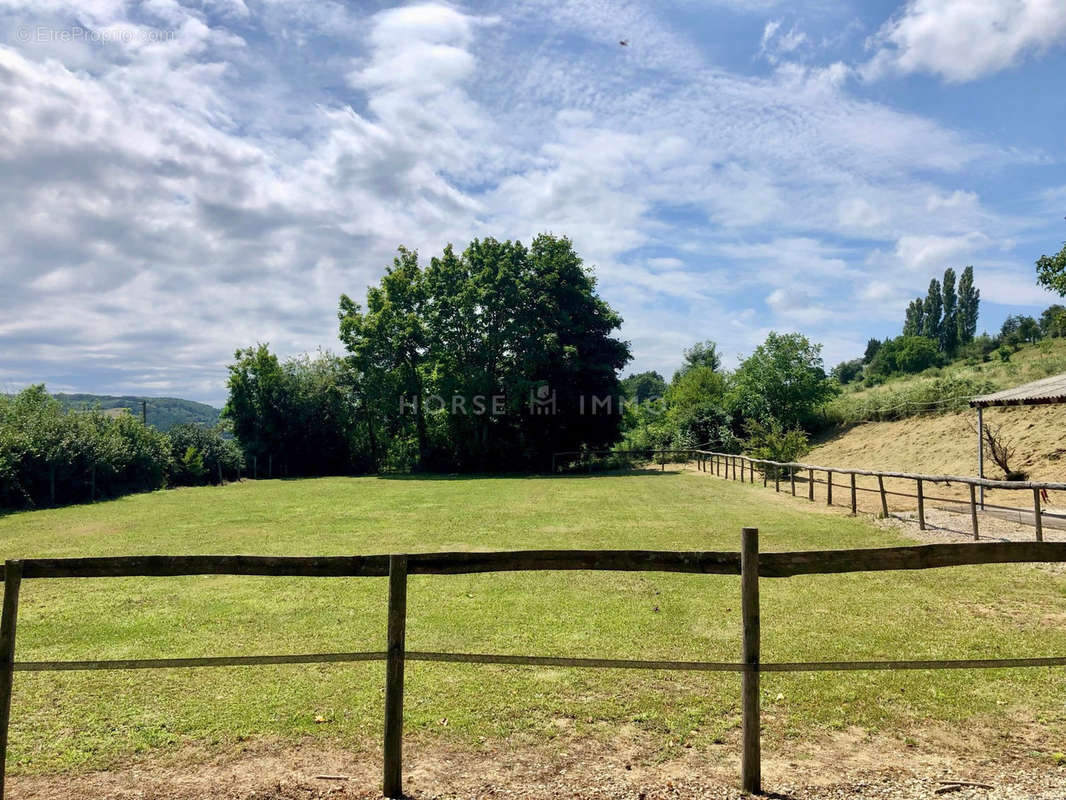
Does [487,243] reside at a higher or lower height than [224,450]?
higher

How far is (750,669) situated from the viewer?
380 cm

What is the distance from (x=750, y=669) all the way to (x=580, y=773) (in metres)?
1.18

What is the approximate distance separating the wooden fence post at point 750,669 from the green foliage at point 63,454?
24158 millimetres

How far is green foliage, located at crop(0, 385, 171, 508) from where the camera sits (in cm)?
2148

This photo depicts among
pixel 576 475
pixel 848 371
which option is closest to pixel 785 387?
pixel 576 475

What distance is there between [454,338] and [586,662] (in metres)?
34.9

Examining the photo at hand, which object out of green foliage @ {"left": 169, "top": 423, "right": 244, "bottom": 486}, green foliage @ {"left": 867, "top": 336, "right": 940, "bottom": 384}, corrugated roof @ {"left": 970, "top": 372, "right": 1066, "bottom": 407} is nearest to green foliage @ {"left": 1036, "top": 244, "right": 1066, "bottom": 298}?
corrugated roof @ {"left": 970, "top": 372, "right": 1066, "bottom": 407}

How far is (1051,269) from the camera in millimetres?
19203

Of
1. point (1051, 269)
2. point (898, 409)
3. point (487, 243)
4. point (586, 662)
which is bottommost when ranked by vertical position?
point (586, 662)

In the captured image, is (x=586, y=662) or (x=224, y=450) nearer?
(x=586, y=662)

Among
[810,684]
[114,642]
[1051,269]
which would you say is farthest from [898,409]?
[114,642]

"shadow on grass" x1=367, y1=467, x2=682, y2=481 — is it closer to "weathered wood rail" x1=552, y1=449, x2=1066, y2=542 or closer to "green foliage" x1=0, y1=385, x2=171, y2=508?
"weathered wood rail" x1=552, y1=449, x2=1066, y2=542

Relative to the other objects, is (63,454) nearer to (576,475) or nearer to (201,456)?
(201,456)

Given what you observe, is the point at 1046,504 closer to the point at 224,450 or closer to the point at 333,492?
the point at 333,492
